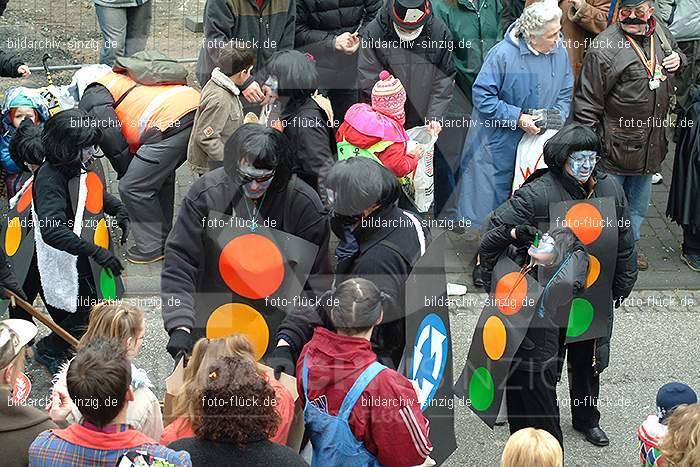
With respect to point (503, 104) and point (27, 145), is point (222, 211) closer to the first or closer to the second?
point (27, 145)

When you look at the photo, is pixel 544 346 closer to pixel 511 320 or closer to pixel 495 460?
pixel 511 320

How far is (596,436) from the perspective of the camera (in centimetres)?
698

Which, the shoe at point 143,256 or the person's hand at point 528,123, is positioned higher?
the person's hand at point 528,123

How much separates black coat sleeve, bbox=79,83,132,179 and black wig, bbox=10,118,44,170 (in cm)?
63

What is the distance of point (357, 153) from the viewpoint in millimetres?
7445

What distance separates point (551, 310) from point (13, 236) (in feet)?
10.4

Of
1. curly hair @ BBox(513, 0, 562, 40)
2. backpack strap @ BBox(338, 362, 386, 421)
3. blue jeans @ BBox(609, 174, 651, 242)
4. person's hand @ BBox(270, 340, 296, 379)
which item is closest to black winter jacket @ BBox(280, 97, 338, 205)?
curly hair @ BBox(513, 0, 562, 40)

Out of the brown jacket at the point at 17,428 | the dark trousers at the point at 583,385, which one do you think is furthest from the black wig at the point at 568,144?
the brown jacket at the point at 17,428

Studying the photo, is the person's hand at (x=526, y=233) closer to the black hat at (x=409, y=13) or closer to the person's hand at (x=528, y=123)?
the person's hand at (x=528, y=123)

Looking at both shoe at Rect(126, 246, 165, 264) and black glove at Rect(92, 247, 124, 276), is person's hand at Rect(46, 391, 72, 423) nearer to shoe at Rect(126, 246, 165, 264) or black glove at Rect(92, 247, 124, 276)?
black glove at Rect(92, 247, 124, 276)

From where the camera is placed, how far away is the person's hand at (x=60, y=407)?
5074 mm

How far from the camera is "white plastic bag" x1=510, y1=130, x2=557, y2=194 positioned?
8.48 meters

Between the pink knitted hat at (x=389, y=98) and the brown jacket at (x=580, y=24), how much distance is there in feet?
4.89

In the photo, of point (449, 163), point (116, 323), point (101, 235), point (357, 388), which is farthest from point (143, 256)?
point (357, 388)
